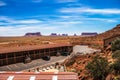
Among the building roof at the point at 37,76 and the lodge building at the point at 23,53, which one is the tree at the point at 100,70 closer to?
the building roof at the point at 37,76

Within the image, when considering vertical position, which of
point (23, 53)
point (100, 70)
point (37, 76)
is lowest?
point (100, 70)

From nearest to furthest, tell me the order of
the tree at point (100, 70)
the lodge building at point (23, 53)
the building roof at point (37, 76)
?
1. the building roof at point (37, 76)
2. the tree at point (100, 70)
3. the lodge building at point (23, 53)

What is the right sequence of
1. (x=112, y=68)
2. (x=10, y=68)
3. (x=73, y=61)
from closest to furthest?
1. (x=112, y=68)
2. (x=10, y=68)
3. (x=73, y=61)

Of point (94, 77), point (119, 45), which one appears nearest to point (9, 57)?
point (94, 77)

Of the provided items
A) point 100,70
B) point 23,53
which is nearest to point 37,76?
point 100,70

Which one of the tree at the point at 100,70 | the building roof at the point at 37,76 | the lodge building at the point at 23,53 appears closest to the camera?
the building roof at the point at 37,76

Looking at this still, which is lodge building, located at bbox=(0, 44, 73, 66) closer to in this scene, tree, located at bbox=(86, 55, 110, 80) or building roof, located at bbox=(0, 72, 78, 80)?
tree, located at bbox=(86, 55, 110, 80)

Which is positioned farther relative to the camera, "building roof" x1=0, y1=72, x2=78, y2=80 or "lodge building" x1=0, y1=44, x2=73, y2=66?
"lodge building" x1=0, y1=44, x2=73, y2=66

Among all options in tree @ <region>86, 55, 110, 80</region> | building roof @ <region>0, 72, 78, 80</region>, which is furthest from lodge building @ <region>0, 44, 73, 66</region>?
building roof @ <region>0, 72, 78, 80</region>

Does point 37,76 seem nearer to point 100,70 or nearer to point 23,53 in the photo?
point 100,70

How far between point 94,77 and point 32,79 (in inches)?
614

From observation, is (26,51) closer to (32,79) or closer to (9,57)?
(9,57)

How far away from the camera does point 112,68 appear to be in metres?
26.5

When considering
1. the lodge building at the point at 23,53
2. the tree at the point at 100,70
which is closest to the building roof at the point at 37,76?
the tree at the point at 100,70
